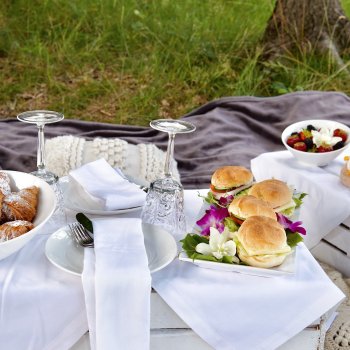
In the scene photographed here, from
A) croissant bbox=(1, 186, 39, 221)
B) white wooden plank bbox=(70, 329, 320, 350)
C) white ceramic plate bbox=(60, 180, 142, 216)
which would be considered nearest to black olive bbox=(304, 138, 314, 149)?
white ceramic plate bbox=(60, 180, 142, 216)

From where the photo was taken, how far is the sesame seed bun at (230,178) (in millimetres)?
1734

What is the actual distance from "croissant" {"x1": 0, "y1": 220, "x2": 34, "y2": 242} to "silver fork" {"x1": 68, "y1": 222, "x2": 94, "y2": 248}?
107 millimetres

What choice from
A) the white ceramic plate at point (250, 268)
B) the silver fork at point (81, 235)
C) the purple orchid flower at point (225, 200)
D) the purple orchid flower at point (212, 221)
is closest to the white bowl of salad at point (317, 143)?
the purple orchid flower at point (225, 200)

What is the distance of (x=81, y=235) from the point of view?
1.48 meters

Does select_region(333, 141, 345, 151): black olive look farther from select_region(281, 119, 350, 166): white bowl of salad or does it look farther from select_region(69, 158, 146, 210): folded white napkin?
select_region(69, 158, 146, 210): folded white napkin

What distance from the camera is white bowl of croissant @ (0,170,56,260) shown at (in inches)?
54.5

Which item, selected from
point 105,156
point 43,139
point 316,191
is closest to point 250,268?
point 43,139

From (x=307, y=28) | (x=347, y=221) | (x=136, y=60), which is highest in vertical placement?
(x=307, y=28)

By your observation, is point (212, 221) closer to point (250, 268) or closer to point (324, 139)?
point (250, 268)

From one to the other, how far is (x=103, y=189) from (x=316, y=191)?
32.2 inches

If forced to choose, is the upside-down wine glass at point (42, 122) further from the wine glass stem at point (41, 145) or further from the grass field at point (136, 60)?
the grass field at point (136, 60)

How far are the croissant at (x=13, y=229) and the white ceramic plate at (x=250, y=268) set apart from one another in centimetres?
34

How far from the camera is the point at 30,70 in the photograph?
14.5ft

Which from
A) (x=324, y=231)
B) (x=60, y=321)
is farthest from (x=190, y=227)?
(x=324, y=231)
